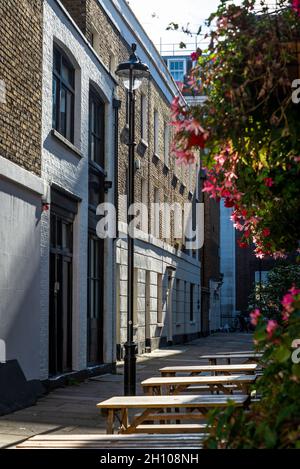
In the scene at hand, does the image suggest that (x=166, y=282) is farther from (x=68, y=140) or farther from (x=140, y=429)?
(x=140, y=429)

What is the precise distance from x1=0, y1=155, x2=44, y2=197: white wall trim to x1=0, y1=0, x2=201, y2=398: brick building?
0.03 m

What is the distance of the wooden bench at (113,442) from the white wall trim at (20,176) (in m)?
6.46

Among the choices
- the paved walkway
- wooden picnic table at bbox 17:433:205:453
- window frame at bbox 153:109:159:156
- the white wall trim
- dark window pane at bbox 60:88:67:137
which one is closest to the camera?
wooden picnic table at bbox 17:433:205:453

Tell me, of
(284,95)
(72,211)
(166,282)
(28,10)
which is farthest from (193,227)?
(284,95)

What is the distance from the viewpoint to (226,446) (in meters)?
3.32

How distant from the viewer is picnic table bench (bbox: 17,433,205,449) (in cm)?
500

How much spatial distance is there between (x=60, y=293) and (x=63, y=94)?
153 inches

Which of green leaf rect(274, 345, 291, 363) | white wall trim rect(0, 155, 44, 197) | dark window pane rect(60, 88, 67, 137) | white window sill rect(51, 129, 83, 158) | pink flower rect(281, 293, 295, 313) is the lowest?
green leaf rect(274, 345, 291, 363)

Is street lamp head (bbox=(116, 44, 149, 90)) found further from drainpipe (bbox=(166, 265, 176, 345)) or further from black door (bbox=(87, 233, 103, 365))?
drainpipe (bbox=(166, 265, 176, 345))

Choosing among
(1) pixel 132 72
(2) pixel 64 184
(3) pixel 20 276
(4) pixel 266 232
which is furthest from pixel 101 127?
(4) pixel 266 232

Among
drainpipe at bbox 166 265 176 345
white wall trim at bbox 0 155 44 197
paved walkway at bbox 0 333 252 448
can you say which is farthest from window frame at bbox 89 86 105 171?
drainpipe at bbox 166 265 176 345

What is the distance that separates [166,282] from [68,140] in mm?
16373

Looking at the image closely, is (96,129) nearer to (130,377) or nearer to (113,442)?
(130,377)

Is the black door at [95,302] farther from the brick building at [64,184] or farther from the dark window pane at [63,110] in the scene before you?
the dark window pane at [63,110]
